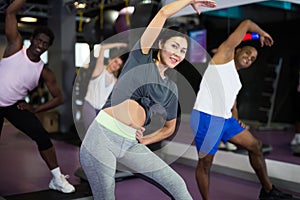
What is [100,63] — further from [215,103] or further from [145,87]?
[145,87]

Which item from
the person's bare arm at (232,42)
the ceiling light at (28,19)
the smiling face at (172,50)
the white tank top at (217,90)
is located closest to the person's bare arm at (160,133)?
the smiling face at (172,50)

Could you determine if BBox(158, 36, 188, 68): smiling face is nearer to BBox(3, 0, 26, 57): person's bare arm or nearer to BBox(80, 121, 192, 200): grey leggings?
BBox(80, 121, 192, 200): grey leggings

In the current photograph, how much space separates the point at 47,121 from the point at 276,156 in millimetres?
4329

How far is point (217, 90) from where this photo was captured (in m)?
2.86

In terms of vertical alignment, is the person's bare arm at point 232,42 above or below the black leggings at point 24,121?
above

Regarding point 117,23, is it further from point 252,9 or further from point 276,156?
point 252,9

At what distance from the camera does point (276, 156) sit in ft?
15.7

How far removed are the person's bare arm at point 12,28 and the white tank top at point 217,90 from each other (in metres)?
1.48

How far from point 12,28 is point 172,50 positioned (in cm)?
153

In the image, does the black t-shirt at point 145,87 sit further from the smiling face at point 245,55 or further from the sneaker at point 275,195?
the sneaker at point 275,195

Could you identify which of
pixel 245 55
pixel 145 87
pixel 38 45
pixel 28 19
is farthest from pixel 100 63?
pixel 28 19

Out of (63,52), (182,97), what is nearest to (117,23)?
(63,52)

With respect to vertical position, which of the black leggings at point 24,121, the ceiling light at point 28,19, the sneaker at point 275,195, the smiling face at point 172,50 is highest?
the smiling face at point 172,50

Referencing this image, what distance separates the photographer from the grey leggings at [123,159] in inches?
76.5
